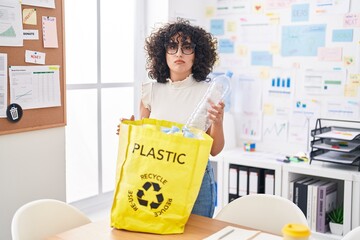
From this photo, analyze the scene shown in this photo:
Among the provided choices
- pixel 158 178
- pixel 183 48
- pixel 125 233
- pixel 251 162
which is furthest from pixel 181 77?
pixel 251 162

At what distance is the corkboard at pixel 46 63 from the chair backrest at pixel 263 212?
1.12 meters

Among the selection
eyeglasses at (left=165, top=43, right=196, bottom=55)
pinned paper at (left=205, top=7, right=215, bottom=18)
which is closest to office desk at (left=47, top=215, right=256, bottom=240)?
eyeglasses at (left=165, top=43, right=196, bottom=55)

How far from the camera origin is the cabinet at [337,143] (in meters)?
2.88

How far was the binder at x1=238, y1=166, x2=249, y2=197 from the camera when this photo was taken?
A: 10.7 feet

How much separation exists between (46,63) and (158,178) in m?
1.25

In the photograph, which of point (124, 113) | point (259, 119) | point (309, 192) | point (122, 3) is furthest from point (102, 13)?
point (309, 192)

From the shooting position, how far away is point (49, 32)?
247 centimetres

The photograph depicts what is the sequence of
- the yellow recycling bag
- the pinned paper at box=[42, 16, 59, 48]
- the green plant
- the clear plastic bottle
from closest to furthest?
the yellow recycling bag → the clear plastic bottle → the pinned paper at box=[42, 16, 59, 48] → the green plant

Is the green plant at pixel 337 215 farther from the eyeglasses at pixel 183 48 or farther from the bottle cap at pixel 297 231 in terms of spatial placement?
the bottle cap at pixel 297 231

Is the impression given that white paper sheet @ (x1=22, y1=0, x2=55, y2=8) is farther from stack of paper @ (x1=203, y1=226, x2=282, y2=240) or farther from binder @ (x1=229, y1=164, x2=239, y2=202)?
binder @ (x1=229, y1=164, x2=239, y2=202)

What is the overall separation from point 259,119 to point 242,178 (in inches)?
20.3

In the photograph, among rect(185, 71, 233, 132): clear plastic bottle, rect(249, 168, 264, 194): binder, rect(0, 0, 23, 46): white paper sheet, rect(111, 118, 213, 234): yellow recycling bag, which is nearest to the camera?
rect(111, 118, 213, 234): yellow recycling bag

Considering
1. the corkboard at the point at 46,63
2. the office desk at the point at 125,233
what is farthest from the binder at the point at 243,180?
the office desk at the point at 125,233

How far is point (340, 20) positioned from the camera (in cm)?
316
